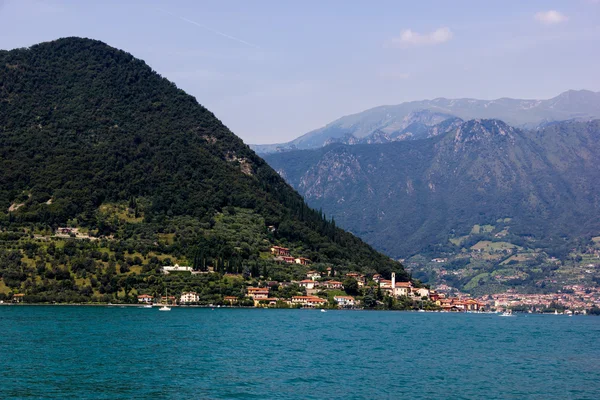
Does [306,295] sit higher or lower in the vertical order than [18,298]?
higher

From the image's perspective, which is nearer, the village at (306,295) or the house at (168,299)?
the house at (168,299)

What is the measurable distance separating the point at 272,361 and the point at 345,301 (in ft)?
369

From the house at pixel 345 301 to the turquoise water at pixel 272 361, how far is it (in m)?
61.4

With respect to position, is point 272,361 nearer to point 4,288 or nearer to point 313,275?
point 4,288

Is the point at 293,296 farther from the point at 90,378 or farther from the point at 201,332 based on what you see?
the point at 90,378

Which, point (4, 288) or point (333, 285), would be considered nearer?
point (4, 288)

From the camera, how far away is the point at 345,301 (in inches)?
7372

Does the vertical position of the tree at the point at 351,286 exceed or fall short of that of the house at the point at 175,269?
it falls short

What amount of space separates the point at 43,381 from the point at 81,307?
92938 mm

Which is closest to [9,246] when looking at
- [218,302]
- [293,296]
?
[218,302]

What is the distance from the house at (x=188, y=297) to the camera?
165125 millimetres

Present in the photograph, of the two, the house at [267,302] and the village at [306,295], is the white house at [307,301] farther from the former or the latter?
the house at [267,302]

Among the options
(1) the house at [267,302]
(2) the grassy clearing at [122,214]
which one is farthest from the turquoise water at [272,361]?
(2) the grassy clearing at [122,214]

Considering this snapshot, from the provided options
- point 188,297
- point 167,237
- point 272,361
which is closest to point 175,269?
point 188,297
